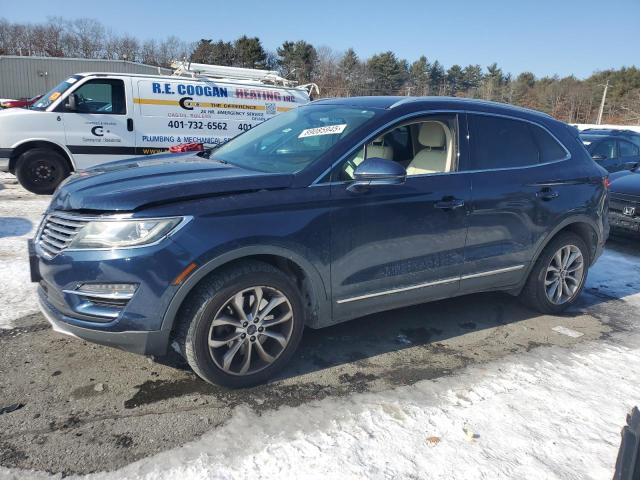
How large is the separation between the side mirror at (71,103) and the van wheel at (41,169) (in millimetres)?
771

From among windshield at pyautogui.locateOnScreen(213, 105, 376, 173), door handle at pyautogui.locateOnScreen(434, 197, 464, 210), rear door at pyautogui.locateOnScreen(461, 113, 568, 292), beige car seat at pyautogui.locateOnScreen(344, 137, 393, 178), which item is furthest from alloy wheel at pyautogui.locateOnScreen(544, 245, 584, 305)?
windshield at pyautogui.locateOnScreen(213, 105, 376, 173)

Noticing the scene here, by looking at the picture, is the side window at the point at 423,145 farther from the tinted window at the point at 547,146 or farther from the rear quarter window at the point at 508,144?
the tinted window at the point at 547,146

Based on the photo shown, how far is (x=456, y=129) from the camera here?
155 inches

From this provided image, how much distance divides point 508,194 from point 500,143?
44 centimetres

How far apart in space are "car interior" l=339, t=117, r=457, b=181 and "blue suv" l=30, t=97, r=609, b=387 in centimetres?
1

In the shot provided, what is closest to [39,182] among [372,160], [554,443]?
[372,160]

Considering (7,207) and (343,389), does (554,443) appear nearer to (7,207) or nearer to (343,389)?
(343,389)

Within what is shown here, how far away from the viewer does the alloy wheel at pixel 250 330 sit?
119 inches

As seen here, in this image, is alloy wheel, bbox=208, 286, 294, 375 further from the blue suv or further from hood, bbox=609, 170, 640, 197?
hood, bbox=609, 170, 640, 197

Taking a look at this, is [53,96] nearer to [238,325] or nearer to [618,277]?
[238,325]

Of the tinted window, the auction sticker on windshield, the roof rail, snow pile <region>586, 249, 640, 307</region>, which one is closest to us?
the auction sticker on windshield

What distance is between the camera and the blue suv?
2.79 metres

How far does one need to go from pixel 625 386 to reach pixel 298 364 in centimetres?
226

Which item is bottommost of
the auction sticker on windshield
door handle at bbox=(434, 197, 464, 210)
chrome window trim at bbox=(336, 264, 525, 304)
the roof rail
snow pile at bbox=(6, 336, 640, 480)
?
snow pile at bbox=(6, 336, 640, 480)
